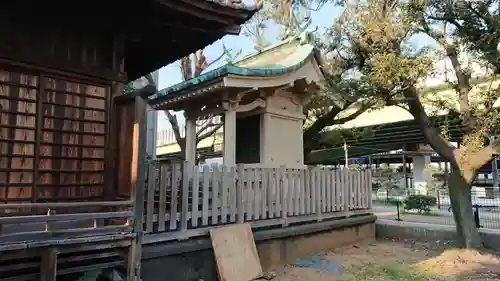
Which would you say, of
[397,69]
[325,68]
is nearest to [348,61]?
[325,68]

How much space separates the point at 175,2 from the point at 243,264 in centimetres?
455

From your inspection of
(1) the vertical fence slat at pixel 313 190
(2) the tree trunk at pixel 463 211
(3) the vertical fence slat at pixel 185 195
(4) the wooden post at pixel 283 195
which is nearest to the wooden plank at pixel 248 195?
(4) the wooden post at pixel 283 195

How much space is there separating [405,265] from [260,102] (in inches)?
199

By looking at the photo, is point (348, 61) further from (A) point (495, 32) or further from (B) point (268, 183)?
(B) point (268, 183)

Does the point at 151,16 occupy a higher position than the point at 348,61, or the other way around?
the point at 348,61

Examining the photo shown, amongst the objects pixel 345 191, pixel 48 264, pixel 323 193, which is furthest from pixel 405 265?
pixel 48 264

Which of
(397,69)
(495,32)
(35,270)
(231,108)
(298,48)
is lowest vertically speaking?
(35,270)

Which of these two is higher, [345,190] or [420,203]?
[345,190]

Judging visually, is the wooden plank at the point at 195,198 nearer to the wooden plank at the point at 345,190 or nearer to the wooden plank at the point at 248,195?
the wooden plank at the point at 248,195

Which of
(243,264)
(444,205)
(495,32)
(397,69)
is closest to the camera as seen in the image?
(243,264)

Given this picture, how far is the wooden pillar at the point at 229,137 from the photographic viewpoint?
8.91m

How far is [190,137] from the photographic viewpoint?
1094 centimetres

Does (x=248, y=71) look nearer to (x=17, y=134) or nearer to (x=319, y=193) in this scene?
(x=319, y=193)

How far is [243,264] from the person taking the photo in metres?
6.63
